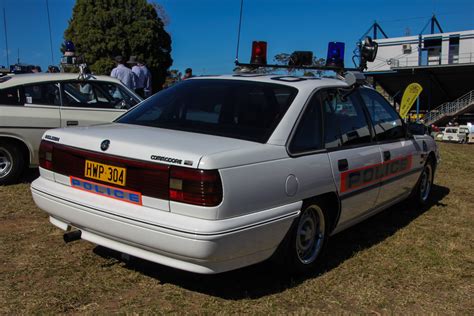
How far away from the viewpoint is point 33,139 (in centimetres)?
632

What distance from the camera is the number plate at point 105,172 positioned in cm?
307

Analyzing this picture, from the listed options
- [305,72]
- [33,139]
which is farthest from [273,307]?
[33,139]

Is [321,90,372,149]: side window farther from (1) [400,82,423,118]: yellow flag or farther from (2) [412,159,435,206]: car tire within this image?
(1) [400,82,423,118]: yellow flag

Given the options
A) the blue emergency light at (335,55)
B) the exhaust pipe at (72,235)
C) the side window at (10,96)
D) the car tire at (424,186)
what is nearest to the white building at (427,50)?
the car tire at (424,186)

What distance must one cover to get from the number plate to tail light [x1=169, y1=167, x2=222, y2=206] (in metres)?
0.41

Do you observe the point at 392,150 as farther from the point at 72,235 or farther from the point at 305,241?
the point at 72,235

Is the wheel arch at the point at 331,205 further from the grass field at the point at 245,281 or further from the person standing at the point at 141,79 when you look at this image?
the person standing at the point at 141,79

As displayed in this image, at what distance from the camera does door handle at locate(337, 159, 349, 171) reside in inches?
148

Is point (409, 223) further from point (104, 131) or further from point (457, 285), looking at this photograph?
point (104, 131)

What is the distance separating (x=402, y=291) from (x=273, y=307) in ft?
3.43

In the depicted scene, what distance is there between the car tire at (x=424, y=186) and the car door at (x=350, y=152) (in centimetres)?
165

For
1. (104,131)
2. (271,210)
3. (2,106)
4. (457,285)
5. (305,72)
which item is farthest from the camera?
(2,106)

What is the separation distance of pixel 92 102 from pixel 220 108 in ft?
12.3

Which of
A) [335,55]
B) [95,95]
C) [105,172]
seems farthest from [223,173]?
[95,95]
